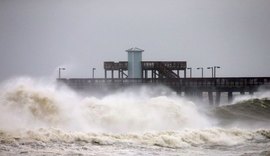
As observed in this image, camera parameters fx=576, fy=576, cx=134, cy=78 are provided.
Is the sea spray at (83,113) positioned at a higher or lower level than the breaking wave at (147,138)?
higher

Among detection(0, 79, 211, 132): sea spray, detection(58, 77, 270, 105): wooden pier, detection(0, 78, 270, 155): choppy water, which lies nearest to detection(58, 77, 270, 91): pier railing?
detection(58, 77, 270, 105): wooden pier

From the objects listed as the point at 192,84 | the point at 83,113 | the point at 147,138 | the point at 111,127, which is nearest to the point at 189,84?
the point at 192,84

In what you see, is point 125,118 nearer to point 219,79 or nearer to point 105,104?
point 105,104

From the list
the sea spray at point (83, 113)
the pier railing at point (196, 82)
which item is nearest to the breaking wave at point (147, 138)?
the sea spray at point (83, 113)

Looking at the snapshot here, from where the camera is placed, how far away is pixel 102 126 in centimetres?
2972

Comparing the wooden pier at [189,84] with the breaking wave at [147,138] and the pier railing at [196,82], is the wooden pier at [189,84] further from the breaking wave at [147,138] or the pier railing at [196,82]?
the breaking wave at [147,138]

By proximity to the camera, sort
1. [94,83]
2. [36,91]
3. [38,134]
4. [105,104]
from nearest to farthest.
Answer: [38,134], [36,91], [105,104], [94,83]

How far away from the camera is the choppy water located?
23594 mm

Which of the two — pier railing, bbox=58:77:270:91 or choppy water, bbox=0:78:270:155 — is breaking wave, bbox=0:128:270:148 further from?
pier railing, bbox=58:77:270:91

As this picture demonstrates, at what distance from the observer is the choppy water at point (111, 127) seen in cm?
2359

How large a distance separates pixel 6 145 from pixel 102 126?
777 centimetres

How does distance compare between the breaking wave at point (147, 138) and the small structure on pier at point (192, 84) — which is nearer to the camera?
the breaking wave at point (147, 138)

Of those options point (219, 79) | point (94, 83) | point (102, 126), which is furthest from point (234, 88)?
point (102, 126)

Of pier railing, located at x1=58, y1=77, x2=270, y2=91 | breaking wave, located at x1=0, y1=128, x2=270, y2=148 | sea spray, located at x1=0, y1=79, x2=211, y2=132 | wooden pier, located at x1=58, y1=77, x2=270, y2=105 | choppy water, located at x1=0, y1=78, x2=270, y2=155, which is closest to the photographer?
choppy water, located at x1=0, y1=78, x2=270, y2=155
